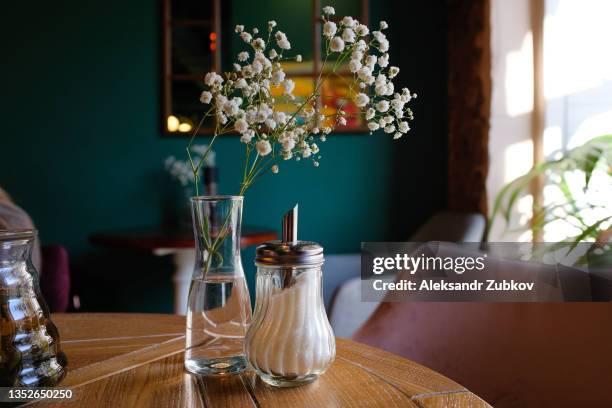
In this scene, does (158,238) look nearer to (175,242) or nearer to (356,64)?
(175,242)

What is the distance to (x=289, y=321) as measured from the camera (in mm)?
752

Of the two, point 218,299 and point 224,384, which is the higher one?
point 218,299

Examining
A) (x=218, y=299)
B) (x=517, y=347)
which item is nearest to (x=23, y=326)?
(x=218, y=299)

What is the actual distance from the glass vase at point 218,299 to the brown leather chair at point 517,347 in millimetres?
506

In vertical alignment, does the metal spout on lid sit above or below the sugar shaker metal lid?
above

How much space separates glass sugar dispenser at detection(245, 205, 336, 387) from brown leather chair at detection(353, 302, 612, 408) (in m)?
0.46

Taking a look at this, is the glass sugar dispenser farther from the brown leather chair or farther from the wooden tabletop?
the wooden tabletop

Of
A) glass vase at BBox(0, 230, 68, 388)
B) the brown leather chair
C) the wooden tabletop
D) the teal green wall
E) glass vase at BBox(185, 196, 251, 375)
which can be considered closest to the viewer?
glass vase at BBox(0, 230, 68, 388)

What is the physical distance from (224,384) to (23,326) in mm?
263

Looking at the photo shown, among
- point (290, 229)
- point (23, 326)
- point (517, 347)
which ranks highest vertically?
point (290, 229)

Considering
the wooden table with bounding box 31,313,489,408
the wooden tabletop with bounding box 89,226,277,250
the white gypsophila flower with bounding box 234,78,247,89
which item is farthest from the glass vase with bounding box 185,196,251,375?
the wooden tabletop with bounding box 89,226,277,250

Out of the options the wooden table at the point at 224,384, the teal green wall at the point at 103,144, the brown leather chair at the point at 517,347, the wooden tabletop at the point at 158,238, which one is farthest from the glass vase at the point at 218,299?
the teal green wall at the point at 103,144

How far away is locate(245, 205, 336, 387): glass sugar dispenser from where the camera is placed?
750 millimetres

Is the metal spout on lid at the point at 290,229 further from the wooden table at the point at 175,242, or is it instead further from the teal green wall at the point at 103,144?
the teal green wall at the point at 103,144
